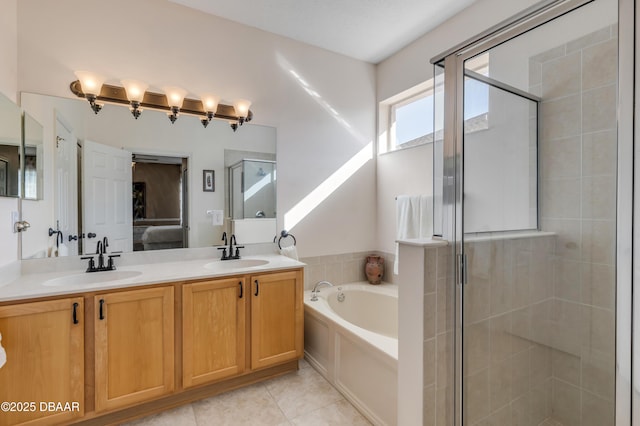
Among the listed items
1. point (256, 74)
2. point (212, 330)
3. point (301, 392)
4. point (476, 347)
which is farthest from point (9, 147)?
point (476, 347)

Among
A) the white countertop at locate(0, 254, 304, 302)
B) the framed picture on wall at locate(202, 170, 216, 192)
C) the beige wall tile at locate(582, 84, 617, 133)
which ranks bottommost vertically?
the white countertop at locate(0, 254, 304, 302)

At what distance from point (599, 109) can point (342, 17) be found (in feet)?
6.29

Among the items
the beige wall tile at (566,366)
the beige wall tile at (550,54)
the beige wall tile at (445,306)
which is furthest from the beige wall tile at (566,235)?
the beige wall tile at (550,54)

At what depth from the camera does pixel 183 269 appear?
201 cm

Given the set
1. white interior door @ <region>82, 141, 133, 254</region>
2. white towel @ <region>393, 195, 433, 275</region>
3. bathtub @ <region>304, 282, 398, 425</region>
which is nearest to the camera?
bathtub @ <region>304, 282, 398, 425</region>

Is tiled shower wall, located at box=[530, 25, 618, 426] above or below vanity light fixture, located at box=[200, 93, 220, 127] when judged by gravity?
below

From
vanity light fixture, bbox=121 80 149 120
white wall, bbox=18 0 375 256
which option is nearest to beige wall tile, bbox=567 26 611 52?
white wall, bbox=18 0 375 256

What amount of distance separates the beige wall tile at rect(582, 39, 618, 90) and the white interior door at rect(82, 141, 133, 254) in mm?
2725

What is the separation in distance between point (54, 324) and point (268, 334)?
1.19 metres

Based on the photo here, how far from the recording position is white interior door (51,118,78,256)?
6.41ft

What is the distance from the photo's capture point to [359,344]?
1.88 meters

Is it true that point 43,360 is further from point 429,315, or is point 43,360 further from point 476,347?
point 476,347

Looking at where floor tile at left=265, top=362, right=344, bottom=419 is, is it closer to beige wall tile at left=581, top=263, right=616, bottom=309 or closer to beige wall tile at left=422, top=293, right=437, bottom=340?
beige wall tile at left=422, top=293, right=437, bottom=340

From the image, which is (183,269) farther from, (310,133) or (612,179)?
(612,179)
